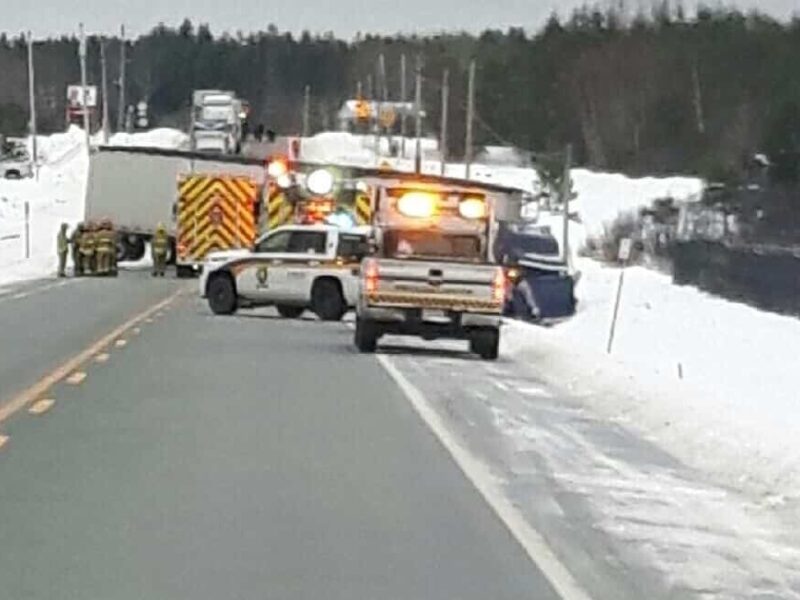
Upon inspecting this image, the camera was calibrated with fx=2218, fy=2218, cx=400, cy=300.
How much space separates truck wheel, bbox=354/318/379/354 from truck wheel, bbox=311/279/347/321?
27.0 ft

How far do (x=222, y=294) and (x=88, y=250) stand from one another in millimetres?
22447

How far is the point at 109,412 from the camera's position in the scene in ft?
63.8

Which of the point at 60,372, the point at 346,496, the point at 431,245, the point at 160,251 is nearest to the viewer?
the point at 346,496

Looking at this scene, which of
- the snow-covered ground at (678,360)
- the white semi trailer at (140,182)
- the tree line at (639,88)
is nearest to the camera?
the snow-covered ground at (678,360)

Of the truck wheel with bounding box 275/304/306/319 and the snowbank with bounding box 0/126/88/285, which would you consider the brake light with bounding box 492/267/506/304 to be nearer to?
the truck wheel with bounding box 275/304/306/319

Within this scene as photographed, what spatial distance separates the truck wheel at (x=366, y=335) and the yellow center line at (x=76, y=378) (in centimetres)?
591

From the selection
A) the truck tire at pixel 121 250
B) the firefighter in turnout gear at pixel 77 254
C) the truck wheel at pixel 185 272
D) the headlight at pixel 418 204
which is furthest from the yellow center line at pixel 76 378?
the truck tire at pixel 121 250

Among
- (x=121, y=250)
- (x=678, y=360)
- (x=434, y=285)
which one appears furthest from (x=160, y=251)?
(x=434, y=285)

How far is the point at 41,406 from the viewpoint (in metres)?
19.8

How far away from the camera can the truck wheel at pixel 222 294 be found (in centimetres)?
3878

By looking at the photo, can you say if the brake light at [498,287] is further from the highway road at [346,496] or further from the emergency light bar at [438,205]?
the highway road at [346,496]

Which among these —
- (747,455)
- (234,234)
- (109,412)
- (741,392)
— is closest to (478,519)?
(747,455)

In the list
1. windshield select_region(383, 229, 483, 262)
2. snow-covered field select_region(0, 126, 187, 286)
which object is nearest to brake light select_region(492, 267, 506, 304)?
windshield select_region(383, 229, 483, 262)

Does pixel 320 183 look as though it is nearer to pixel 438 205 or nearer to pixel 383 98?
pixel 438 205
